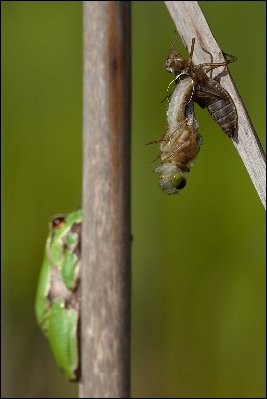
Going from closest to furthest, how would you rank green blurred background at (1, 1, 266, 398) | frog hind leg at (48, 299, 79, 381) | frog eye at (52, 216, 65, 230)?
frog hind leg at (48, 299, 79, 381)
frog eye at (52, 216, 65, 230)
green blurred background at (1, 1, 266, 398)

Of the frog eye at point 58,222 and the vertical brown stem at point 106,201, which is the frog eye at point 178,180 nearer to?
the vertical brown stem at point 106,201

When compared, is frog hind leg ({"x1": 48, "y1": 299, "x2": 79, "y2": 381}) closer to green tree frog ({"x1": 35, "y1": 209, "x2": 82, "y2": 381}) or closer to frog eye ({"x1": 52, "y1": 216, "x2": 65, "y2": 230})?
green tree frog ({"x1": 35, "y1": 209, "x2": 82, "y2": 381})

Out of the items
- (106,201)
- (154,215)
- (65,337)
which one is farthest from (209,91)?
(154,215)

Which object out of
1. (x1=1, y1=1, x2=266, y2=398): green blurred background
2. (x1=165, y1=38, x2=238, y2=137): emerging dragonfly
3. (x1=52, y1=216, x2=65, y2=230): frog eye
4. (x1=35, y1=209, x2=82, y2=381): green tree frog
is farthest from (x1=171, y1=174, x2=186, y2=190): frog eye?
(x1=1, y1=1, x2=266, y2=398): green blurred background

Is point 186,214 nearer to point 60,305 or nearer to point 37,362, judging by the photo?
point 37,362

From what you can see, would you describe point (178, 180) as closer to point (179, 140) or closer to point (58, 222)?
point (179, 140)

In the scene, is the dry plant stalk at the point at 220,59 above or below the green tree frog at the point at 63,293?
above

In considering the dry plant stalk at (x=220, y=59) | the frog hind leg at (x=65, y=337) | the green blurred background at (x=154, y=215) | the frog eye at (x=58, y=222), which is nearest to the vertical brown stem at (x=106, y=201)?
the frog hind leg at (x=65, y=337)
